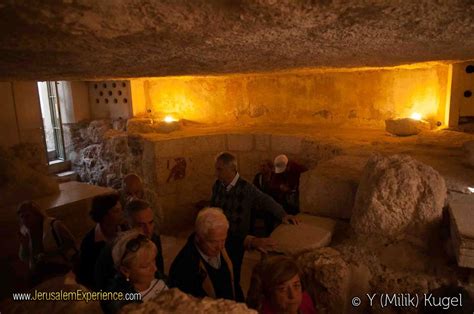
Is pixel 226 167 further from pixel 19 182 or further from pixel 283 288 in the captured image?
pixel 19 182

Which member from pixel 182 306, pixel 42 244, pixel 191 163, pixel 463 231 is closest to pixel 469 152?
pixel 463 231

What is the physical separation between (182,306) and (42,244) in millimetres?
1894

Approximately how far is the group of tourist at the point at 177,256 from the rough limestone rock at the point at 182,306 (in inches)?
16.7

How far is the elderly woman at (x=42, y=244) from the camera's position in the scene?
2.35 m

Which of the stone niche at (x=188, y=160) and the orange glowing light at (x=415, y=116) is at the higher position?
the orange glowing light at (x=415, y=116)

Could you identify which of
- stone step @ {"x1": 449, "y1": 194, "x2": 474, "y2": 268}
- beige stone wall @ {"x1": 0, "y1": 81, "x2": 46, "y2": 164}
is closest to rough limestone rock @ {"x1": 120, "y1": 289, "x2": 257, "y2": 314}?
stone step @ {"x1": 449, "y1": 194, "x2": 474, "y2": 268}

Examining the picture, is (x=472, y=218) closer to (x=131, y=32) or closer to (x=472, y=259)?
(x=472, y=259)

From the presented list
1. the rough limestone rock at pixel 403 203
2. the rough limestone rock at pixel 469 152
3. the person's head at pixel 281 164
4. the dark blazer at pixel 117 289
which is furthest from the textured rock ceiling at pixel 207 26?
the person's head at pixel 281 164

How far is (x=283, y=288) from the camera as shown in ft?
4.97

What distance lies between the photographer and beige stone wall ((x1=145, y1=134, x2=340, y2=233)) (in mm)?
4820

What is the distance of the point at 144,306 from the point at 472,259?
4.82ft

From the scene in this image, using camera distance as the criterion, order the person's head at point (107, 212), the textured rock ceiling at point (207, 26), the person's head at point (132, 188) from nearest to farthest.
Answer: the textured rock ceiling at point (207, 26), the person's head at point (107, 212), the person's head at point (132, 188)

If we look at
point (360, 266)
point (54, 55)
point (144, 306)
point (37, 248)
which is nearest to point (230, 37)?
point (54, 55)

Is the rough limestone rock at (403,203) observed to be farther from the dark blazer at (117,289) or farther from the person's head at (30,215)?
the person's head at (30,215)
